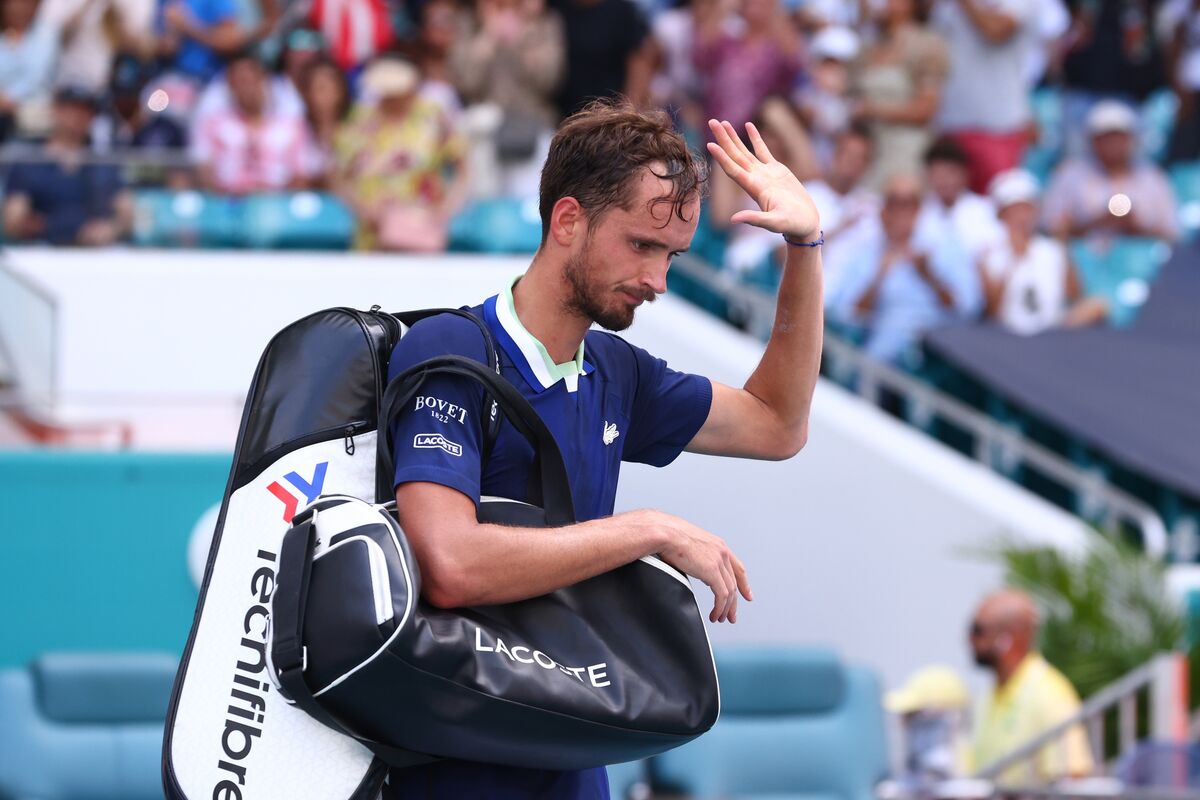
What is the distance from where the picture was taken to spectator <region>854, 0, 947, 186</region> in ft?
31.8

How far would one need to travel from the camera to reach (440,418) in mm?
2342

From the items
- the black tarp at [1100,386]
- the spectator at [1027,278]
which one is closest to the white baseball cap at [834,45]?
the spectator at [1027,278]

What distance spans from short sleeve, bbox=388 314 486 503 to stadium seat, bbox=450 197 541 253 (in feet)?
22.0

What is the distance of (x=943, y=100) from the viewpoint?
33.0 ft

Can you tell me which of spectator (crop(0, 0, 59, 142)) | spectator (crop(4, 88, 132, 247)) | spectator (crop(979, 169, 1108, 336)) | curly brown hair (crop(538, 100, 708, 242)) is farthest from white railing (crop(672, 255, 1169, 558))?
curly brown hair (crop(538, 100, 708, 242))

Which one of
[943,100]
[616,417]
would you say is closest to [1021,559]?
[943,100]

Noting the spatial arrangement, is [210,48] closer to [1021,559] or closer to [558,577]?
[1021,559]

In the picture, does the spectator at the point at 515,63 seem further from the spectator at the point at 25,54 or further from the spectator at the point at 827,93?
the spectator at the point at 25,54

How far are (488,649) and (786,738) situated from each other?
4786mm

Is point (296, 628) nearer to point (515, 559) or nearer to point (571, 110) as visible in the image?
point (515, 559)

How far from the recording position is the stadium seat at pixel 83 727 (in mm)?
6312

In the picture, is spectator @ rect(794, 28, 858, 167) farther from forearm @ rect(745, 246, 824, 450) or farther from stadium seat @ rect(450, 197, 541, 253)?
forearm @ rect(745, 246, 824, 450)

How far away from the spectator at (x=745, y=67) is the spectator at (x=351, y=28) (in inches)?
64.6

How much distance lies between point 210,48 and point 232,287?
4.36 feet
